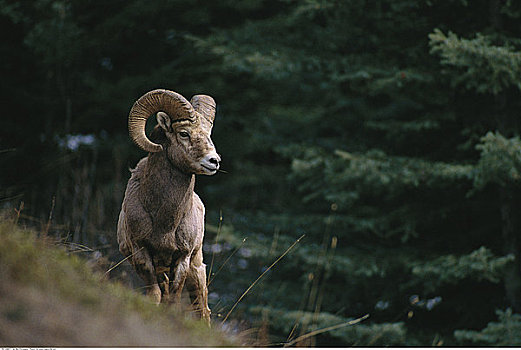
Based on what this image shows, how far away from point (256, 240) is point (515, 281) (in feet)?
12.6

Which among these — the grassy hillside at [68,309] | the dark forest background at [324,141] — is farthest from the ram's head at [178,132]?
the dark forest background at [324,141]

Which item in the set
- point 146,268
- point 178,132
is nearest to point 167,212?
point 146,268

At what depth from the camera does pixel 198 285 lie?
3879mm

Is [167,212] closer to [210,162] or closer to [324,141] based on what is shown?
[210,162]

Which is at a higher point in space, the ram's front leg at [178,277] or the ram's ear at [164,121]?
the ram's ear at [164,121]

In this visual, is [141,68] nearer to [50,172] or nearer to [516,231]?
[50,172]

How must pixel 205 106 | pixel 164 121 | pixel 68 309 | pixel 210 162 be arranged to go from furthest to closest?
pixel 205 106, pixel 164 121, pixel 210 162, pixel 68 309

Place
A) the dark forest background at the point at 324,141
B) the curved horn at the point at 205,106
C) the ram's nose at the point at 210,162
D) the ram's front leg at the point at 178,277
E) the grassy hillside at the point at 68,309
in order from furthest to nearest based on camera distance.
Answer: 1. the dark forest background at the point at 324,141
2. the curved horn at the point at 205,106
3. the ram's front leg at the point at 178,277
4. the ram's nose at the point at 210,162
5. the grassy hillside at the point at 68,309

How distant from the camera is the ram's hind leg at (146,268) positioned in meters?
3.55

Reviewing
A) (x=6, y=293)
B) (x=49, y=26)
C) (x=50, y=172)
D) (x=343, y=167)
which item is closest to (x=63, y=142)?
(x=50, y=172)

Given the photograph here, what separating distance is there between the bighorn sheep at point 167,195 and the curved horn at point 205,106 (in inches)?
3.0

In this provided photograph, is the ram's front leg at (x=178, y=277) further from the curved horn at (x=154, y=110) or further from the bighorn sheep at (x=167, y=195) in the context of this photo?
the curved horn at (x=154, y=110)

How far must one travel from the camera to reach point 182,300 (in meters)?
3.65

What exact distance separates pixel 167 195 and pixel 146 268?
471 millimetres
